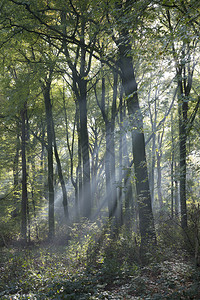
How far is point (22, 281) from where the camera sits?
5.87 meters

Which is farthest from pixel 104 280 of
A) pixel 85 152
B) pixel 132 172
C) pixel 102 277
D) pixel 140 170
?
pixel 85 152

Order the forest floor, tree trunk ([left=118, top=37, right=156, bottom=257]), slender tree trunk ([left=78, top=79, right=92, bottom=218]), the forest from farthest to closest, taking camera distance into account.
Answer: slender tree trunk ([left=78, top=79, right=92, bottom=218])
tree trunk ([left=118, top=37, right=156, bottom=257])
the forest
the forest floor

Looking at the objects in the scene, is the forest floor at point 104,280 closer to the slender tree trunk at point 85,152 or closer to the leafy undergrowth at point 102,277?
the leafy undergrowth at point 102,277

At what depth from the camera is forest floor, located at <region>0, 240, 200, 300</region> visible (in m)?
4.70

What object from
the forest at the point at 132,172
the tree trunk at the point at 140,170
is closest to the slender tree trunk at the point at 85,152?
the forest at the point at 132,172

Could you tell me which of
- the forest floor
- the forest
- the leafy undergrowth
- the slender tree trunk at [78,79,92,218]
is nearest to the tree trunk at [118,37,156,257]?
the forest

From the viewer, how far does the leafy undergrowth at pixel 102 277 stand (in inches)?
187

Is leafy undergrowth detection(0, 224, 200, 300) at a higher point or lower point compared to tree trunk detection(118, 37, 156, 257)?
lower

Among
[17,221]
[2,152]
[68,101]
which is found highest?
[68,101]

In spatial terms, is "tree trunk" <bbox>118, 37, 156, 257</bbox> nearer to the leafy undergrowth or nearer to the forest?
the forest

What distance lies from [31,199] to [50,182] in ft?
5.74

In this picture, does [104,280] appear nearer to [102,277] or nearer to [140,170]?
[102,277]

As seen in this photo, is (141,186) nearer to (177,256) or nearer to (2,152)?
(177,256)


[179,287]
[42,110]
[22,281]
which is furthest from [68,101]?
[179,287]
